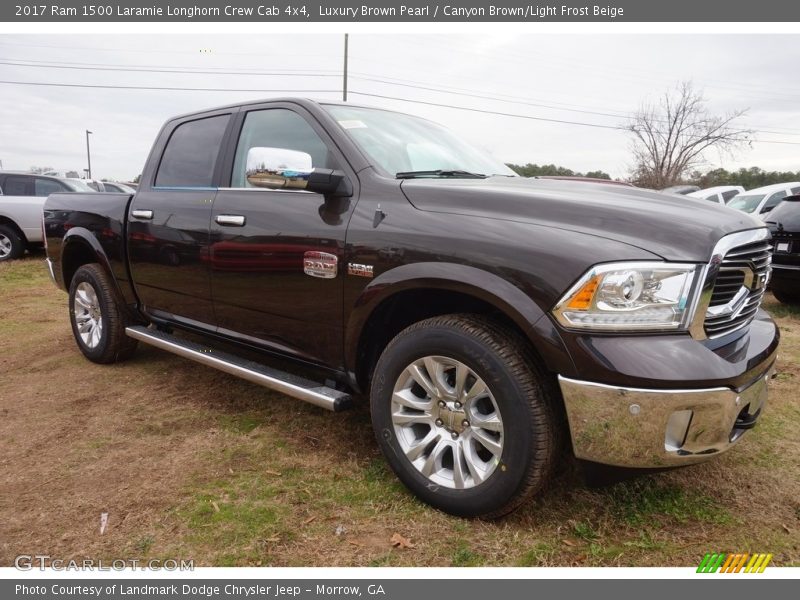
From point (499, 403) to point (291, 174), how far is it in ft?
4.58

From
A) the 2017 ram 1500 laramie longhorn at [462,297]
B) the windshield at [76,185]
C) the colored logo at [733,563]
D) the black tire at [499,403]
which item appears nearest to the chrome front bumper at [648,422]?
the 2017 ram 1500 laramie longhorn at [462,297]

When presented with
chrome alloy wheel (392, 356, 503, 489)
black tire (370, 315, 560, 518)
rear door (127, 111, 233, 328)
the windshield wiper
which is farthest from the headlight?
rear door (127, 111, 233, 328)

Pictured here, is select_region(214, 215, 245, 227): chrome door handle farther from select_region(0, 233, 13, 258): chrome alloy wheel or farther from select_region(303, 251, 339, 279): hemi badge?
select_region(0, 233, 13, 258): chrome alloy wheel

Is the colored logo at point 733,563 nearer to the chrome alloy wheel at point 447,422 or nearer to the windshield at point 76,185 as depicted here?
the chrome alloy wheel at point 447,422

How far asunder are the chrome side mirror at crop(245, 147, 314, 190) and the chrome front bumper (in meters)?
1.48

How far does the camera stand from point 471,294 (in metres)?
2.22

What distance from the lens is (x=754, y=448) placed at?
2996mm

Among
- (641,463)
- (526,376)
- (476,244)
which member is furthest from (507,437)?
(476,244)

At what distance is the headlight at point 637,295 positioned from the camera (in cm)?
195

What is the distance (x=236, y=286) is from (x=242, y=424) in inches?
33.8

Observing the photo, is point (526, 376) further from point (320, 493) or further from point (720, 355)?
point (320, 493)

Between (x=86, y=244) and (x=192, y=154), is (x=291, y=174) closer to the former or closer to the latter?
(x=192, y=154)

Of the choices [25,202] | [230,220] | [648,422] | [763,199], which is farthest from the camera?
[25,202]

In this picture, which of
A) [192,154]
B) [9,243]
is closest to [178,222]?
[192,154]
